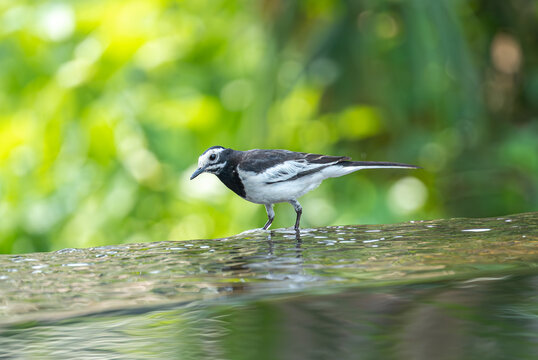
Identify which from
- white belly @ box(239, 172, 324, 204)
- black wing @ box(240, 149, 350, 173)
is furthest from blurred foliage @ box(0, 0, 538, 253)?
white belly @ box(239, 172, 324, 204)

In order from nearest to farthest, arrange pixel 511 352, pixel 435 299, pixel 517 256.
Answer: pixel 511 352 → pixel 435 299 → pixel 517 256

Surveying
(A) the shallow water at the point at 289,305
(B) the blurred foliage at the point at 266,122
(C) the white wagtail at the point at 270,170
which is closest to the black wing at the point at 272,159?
(C) the white wagtail at the point at 270,170

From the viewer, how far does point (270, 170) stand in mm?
2650

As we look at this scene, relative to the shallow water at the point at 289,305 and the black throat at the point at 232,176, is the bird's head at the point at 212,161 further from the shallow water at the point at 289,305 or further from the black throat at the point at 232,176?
the shallow water at the point at 289,305

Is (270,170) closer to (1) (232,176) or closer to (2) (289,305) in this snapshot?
(1) (232,176)

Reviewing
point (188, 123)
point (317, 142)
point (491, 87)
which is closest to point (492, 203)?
point (491, 87)

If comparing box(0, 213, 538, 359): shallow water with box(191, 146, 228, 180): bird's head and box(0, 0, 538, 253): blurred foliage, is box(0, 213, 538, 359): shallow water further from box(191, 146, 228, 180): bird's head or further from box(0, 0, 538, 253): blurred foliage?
box(0, 0, 538, 253): blurred foliage

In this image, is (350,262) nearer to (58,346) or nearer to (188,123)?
(58,346)

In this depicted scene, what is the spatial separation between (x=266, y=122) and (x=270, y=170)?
1.43 m

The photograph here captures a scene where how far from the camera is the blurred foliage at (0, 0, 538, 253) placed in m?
4.19

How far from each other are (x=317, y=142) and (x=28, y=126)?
1.84m

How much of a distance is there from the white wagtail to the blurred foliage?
4.11ft

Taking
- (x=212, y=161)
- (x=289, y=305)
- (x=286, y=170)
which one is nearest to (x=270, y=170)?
(x=286, y=170)

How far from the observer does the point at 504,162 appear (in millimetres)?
4320
